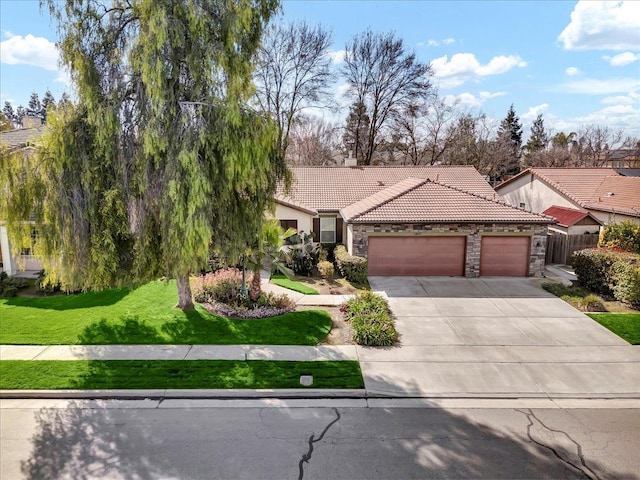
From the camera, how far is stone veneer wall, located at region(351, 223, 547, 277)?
1702 centimetres

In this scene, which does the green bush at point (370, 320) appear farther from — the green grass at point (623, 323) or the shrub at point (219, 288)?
the green grass at point (623, 323)

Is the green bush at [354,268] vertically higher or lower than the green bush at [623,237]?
lower

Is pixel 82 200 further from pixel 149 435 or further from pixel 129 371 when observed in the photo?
pixel 149 435

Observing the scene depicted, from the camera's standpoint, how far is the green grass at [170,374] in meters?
8.88

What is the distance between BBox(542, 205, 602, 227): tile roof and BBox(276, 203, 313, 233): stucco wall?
12741 millimetres

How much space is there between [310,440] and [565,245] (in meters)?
16.9

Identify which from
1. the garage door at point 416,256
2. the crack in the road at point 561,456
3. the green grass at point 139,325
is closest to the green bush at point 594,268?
the garage door at point 416,256

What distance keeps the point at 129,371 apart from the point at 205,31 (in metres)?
7.78

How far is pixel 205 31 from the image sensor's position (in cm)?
948

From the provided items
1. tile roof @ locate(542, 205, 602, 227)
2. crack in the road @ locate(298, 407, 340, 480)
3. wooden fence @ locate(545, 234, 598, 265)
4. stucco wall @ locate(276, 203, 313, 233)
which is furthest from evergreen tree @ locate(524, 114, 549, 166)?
crack in the road @ locate(298, 407, 340, 480)

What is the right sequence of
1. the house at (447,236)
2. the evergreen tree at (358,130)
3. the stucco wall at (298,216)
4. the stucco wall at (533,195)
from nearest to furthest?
the house at (447,236) → the stucco wall at (298,216) → the stucco wall at (533,195) → the evergreen tree at (358,130)

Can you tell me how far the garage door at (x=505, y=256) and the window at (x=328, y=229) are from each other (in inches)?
288

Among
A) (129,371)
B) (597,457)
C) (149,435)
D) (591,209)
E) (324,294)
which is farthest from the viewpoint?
(591,209)

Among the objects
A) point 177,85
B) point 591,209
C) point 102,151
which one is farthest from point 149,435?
point 591,209
